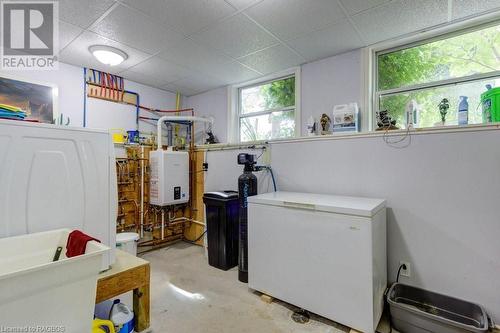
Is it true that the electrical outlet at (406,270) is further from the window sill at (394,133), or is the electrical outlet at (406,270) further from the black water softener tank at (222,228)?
the black water softener tank at (222,228)

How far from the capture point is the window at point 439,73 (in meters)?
2.21

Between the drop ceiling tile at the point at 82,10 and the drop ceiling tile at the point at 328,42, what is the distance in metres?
1.80

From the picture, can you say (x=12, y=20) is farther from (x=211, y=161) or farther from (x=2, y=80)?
(x=211, y=161)

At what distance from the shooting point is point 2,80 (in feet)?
8.79

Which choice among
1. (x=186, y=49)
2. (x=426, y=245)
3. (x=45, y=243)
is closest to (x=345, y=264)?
(x=426, y=245)

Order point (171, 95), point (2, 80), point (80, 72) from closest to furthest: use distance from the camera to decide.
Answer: point (2, 80) < point (80, 72) < point (171, 95)

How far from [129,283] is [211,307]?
107 centimetres

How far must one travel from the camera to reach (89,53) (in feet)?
9.53

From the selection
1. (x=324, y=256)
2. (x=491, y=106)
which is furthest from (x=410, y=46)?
(x=324, y=256)

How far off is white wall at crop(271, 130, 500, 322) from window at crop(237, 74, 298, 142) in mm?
1171

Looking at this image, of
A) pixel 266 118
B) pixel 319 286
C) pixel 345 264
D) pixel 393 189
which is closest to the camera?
pixel 345 264

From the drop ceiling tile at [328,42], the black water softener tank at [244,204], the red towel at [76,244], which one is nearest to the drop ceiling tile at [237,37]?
the drop ceiling tile at [328,42]

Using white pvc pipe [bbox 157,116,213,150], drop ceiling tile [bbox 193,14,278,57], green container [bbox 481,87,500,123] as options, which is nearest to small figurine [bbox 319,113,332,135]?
drop ceiling tile [bbox 193,14,278,57]

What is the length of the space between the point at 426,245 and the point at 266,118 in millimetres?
2543
